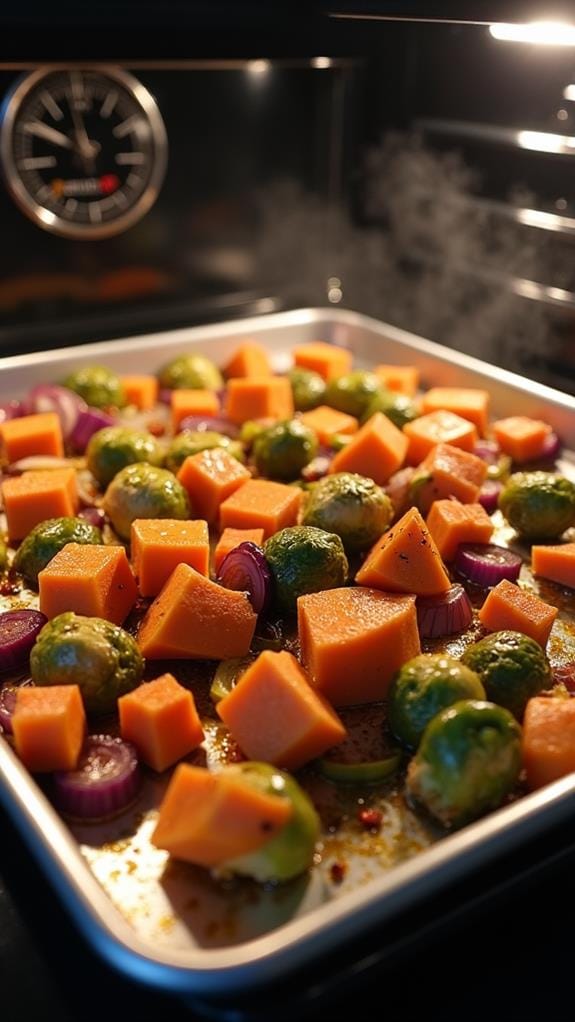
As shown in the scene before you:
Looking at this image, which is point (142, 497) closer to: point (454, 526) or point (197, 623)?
point (197, 623)

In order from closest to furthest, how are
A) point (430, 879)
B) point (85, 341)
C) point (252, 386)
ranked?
point (430, 879), point (252, 386), point (85, 341)

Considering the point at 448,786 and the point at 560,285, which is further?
the point at 560,285

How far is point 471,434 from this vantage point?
3762 mm

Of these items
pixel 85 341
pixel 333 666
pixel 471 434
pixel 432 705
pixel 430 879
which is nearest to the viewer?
pixel 430 879

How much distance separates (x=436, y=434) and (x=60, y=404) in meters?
1.64

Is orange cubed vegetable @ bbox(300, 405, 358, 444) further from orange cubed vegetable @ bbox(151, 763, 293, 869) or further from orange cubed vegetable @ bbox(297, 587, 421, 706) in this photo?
orange cubed vegetable @ bbox(151, 763, 293, 869)

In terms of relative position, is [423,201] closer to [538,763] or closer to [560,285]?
[560,285]

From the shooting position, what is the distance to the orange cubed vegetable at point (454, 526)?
311 cm

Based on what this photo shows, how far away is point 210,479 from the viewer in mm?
3365

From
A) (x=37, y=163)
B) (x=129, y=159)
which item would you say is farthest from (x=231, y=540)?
(x=129, y=159)

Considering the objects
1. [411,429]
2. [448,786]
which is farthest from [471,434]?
[448,786]

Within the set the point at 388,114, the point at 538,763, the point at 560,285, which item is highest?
the point at 388,114

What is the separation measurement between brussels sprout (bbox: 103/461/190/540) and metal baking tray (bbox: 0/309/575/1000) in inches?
45.8

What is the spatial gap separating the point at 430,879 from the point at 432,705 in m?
0.53
